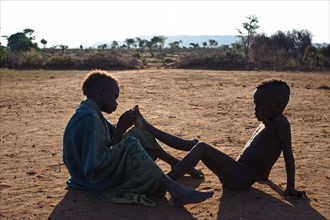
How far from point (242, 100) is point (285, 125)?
710 centimetres

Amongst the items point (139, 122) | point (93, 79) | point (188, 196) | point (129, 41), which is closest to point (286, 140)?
point (188, 196)

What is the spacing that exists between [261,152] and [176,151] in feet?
6.69

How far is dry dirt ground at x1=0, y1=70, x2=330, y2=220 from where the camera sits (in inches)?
147

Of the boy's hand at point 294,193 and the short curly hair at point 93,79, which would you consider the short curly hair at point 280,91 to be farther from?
the short curly hair at point 93,79

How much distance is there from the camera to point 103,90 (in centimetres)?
385

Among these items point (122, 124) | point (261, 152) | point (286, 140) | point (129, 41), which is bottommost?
point (261, 152)

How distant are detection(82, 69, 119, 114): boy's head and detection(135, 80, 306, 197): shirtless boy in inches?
32.8

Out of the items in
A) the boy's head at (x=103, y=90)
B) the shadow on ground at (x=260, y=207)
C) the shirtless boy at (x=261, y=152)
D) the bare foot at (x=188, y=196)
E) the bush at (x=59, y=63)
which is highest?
the bush at (x=59, y=63)

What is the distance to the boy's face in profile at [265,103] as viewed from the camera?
12.7ft

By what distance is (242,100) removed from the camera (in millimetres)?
10859

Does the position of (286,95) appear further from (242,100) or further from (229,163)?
(242,100)

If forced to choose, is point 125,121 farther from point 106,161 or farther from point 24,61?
point 24,61

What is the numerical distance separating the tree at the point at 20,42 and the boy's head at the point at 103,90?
32.0 meters

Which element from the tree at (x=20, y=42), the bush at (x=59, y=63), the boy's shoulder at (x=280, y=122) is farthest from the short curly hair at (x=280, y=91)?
the tree at (x=20, y=42)
